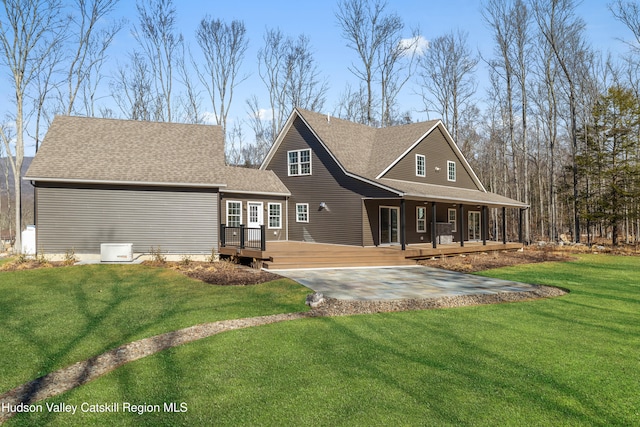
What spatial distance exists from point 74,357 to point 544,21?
34547mm

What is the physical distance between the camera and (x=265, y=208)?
69.7 ft

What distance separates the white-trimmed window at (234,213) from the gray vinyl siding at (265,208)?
19 centimetres

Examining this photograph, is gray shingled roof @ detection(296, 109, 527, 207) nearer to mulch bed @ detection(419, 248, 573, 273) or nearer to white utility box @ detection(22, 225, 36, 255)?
mulch bed @ detection(419, 248, 573, 273)

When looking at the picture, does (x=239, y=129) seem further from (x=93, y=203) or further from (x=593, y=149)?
(x=593, y=149)

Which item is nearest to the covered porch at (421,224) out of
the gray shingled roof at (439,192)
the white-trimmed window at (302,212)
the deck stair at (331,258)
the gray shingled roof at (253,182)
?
the gray shingled roof at (439,192)

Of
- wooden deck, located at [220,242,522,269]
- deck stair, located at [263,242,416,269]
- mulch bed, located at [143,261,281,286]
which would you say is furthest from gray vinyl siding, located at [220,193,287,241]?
deck stair, located at [263,242,416,269]

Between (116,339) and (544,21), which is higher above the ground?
(544,21)

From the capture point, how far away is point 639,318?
7.62 metres

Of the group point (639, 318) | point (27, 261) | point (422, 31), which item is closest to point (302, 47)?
point (422, 31)

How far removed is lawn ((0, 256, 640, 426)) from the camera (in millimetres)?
3957

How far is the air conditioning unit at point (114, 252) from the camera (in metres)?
14.9

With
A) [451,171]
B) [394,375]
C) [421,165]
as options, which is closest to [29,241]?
[394,375]

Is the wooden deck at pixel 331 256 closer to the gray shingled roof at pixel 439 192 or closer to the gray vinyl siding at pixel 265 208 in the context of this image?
the gray shingled roof at pixel 439 192

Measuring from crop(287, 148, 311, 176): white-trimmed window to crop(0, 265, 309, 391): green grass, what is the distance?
34.0 feet
